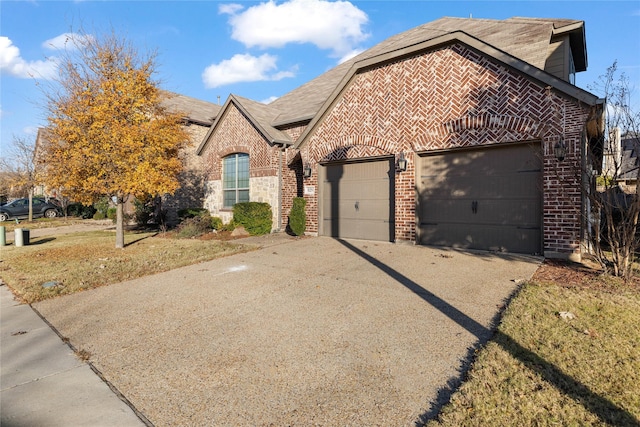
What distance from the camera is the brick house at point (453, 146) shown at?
7.43 m

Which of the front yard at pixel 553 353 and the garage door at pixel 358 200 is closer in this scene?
the front yard at pixel 553 353

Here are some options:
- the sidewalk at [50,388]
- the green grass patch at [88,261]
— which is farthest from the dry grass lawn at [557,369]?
the green grass patch at [88,261]

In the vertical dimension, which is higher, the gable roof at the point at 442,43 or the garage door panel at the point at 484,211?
the gable roof at the point at 442,43

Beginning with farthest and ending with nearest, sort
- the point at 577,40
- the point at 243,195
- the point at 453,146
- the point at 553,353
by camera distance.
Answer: the point at 243,195, the point at 577,40, the point at 453,146, the point at 553,353

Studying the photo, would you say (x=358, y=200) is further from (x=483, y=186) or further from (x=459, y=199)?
(x=483, y=186)

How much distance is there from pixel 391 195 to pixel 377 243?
59.0 inches

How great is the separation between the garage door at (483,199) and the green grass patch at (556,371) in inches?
145

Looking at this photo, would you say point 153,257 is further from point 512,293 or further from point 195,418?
point 512,293

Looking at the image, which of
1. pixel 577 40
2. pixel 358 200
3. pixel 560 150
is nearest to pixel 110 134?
pixel 358 200

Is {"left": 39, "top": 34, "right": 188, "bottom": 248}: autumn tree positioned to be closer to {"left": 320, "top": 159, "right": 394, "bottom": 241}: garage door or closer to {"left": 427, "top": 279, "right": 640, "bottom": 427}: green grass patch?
{"left": 320, "top": 159, "right": 394, "bottom": 241}: garage door

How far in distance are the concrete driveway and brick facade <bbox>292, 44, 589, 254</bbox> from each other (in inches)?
79.9

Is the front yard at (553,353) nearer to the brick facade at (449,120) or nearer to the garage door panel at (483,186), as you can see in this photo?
the brick facade at (449,120)

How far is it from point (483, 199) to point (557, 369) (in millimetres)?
6108

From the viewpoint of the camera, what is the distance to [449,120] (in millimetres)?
8758
